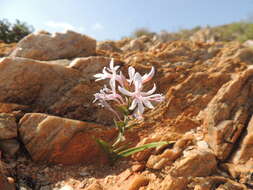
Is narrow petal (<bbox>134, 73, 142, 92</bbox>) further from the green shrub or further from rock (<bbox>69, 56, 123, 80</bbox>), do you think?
the green shrub

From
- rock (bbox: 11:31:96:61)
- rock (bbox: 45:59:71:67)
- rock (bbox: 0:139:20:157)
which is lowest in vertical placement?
rock (bbox: 0:139:20:157)

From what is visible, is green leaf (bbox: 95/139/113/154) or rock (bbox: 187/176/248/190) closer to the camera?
rock (bbox: 187/176/248/190)

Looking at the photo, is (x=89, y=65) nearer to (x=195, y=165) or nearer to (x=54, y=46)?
(x=54, y=46)

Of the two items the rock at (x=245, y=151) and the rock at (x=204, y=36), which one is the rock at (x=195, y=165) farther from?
the rock at (x=204, y=36)

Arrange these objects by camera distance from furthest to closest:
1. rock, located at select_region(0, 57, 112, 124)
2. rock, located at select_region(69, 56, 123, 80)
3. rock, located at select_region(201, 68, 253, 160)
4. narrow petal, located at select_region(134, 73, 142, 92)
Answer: rock, located at select_region(69, 56, 123, 80)
rock, located at select_region(0, 57, 112, 124)
rock, located at select_region(201, 68, 253, 160)
narrow petal, located at select_region(134, 73, 142, 92)

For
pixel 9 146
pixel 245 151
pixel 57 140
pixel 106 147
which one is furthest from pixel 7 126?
pixel 245 151

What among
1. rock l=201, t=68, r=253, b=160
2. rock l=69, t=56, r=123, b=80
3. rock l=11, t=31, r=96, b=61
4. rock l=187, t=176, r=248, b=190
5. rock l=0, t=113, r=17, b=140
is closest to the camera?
rock l=187, t=176, r=248, b=190

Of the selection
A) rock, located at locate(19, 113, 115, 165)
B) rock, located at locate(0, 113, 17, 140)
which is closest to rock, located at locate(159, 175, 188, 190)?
rock, located at locate(19, 113, 115, 165)
